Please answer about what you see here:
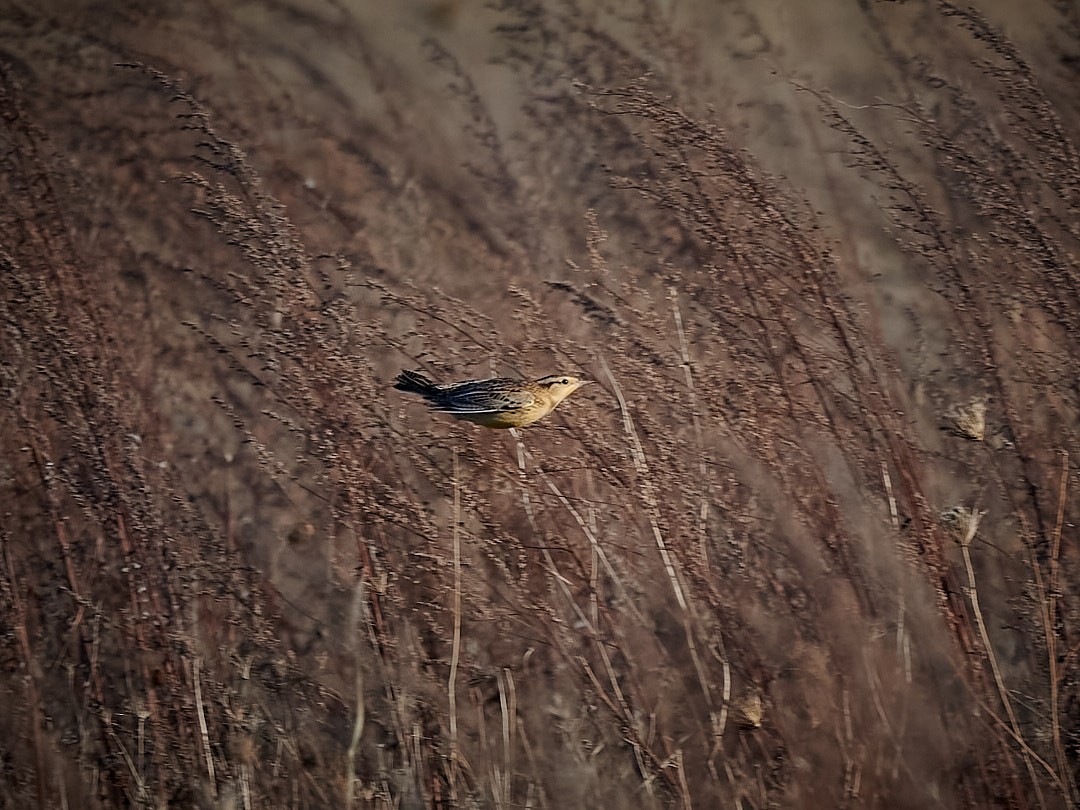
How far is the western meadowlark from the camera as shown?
1.90m

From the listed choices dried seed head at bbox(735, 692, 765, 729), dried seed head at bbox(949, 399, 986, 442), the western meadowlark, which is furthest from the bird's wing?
dried seed head at bbox(949, 399, 986, 442)

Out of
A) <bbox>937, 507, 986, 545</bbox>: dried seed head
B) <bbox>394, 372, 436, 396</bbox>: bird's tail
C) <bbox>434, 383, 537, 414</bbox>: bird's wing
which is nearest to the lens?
<bbox>937, 507, 986, 545</bbox>: dried seed head

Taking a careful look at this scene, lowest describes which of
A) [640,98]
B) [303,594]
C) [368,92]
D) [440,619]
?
[303,594]

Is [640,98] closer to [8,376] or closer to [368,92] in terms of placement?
[368,92]

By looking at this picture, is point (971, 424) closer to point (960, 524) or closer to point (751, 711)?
point (960, 524)

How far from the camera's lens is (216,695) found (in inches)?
69.7

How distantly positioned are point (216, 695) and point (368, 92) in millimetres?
1674

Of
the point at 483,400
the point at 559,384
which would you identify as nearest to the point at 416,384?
the point at 483,400

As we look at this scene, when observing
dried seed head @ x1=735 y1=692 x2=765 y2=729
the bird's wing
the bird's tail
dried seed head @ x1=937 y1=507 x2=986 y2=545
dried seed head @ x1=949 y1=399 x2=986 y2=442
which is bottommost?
dried seed head @ x1=735 y1=692 x2=765 y2=729

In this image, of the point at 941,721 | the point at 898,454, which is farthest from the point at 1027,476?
the point at 941,721

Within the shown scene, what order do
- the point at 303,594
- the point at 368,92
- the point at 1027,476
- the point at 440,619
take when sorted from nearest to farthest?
the point at 1027,476
the point at 440,619
the point at 303,594
the point at 368,92

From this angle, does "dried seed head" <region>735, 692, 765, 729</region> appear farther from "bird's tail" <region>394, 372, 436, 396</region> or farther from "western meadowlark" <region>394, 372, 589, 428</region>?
"bird's tail" <region>394, 372, 436, 396</region>

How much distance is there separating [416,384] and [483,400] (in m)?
0.18

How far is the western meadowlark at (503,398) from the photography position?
1.90 meters
